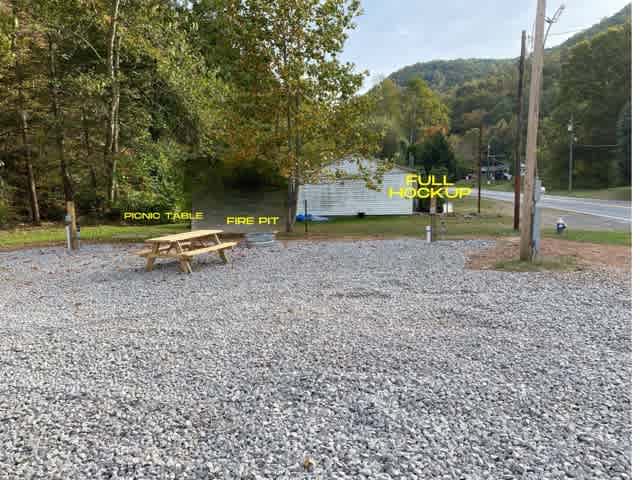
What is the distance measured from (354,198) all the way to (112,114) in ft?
34.0

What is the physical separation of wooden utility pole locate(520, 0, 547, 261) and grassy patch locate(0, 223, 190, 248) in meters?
9.40

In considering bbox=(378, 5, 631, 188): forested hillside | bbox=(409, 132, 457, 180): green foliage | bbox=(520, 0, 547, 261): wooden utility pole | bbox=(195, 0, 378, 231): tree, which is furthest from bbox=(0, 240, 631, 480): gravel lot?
bbox=(378, 5, 631, 188): forested hillside

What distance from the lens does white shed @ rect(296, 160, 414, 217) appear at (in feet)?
60.7

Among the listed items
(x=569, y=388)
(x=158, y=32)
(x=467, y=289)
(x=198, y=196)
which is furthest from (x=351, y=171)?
(x=569, y=388)

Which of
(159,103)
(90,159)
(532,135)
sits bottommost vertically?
(532,135)

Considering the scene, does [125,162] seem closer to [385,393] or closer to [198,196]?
[198,196]

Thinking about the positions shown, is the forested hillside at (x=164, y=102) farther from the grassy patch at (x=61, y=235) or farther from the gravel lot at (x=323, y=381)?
the gravel lot at (x=323, y=381)

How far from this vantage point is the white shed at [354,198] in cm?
1852

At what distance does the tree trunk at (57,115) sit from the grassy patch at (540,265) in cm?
1409

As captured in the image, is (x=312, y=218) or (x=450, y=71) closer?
(x=312, y=218)

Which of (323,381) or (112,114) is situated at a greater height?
(112,114)

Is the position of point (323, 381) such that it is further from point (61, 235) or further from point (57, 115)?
point (57, 115)

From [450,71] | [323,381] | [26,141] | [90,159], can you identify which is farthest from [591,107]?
[323,381]

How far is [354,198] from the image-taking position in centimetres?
1866
